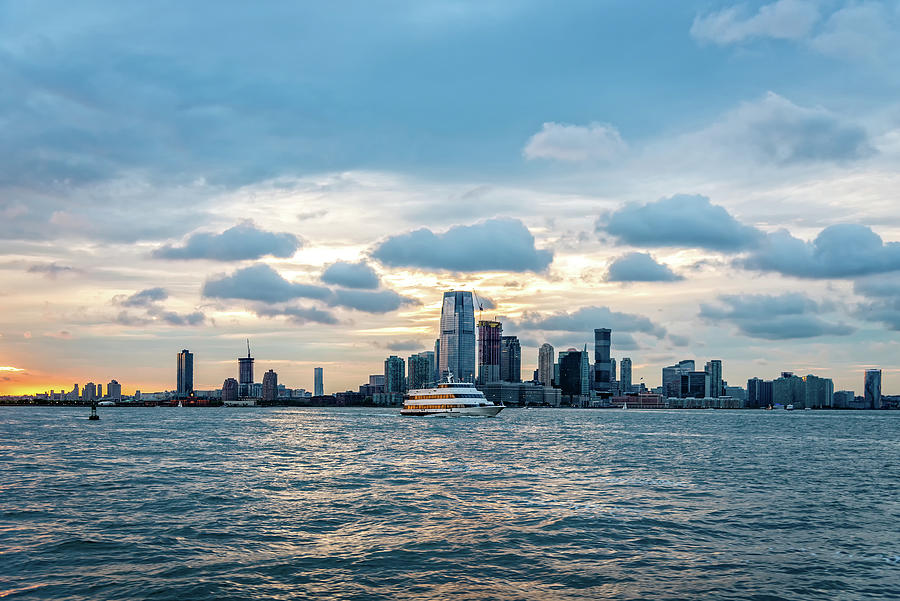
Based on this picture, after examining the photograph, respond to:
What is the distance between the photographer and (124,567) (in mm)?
33438

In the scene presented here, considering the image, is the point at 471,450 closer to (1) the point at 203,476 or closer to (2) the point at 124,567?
(1) the point at 203,476

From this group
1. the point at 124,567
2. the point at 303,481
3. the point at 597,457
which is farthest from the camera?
the point at 597,457

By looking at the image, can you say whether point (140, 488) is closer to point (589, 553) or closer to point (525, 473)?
point (525, 473)

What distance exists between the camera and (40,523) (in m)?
43.7

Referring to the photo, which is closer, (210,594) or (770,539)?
(210,594)

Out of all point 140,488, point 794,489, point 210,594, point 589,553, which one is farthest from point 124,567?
point 794,489

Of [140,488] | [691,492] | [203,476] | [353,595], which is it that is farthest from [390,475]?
[353,595]

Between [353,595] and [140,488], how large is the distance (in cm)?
3683

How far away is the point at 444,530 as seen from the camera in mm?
41812

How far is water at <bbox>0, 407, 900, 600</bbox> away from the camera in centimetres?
3072

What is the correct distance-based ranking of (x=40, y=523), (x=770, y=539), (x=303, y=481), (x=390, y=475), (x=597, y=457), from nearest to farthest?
1. (x=770, y=539)
2. (x=40, y=523)
3. (x=303, y=481)
4. (x=390, y=475)
5. (x=597, y=457)

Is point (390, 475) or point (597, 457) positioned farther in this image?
point (597, 457)

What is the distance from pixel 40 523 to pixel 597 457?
2559 inches

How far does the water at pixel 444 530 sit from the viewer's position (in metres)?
30.7
